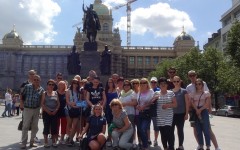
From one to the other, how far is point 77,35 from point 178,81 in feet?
339

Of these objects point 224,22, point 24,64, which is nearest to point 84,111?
point 224,22

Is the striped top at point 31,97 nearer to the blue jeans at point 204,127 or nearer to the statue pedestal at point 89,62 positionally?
the blue jeans at point 204,127

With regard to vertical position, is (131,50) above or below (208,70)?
above

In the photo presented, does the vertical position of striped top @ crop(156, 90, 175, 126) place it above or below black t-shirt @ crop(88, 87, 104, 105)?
below

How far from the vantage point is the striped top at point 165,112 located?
33.0 feet

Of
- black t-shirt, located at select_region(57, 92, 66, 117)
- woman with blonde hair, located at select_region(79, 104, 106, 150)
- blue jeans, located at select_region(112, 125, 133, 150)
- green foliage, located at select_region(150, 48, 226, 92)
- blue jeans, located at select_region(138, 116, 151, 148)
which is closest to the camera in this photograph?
woman with blonde hair, located at select_region(79, 104, 106, 150)

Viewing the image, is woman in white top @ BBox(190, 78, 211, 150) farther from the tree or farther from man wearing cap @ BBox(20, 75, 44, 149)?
the tree

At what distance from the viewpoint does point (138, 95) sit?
11000 mm

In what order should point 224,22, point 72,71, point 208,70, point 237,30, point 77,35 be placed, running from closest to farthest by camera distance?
1. point 72,71
2. point 237,30
3. point 208,70
4. point 224,22
5. point 77,35

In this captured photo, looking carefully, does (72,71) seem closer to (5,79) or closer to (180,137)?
(180,137)

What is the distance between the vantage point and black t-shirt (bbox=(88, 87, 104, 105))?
38.3 ft

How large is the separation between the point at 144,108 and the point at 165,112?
29.1 inches

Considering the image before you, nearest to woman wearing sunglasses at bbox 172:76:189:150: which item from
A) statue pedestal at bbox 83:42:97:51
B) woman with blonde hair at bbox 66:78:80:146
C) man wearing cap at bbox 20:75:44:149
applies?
woman with blonde hair at bbox 66:78:80:146

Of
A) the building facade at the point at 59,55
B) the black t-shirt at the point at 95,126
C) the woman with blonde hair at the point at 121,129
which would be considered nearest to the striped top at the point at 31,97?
the black t-shirt at the point at 95,126
